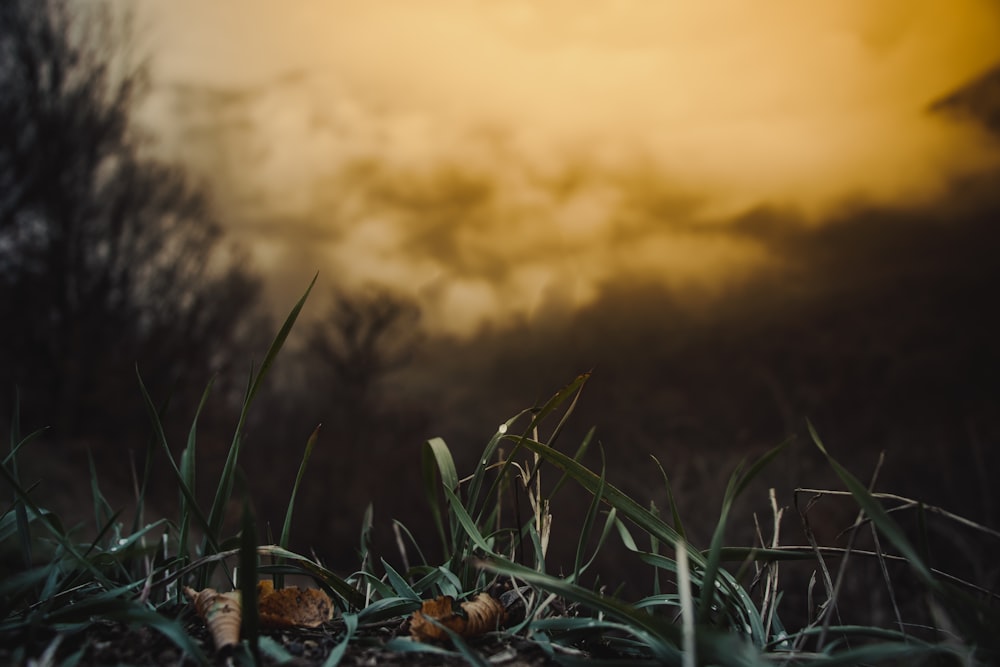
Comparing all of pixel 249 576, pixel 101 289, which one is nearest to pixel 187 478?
pixel 249 576

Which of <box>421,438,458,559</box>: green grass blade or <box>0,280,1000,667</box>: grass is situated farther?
<box>421,438,458,559</box>: green grass blade

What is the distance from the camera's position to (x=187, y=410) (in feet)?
36.4

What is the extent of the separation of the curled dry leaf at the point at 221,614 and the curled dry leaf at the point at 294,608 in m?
0.03

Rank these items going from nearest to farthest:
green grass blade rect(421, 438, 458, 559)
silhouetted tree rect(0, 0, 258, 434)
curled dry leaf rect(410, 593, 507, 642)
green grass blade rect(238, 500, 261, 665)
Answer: green grass blade rect(238, 500, 261, 665), curled dry leaf rect(410, 593, 507, 642), green grass blade rect(421, 438, 458, 559), silhouetted tree rect(0, 0, 258, 434)

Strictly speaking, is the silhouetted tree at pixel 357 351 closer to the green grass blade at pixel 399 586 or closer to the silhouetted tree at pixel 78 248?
the silhouetted tree at pixel 78 248

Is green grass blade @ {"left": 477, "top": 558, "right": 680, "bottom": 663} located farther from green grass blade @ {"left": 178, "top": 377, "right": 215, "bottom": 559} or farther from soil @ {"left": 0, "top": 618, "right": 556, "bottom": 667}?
green grass blade @ {"left": 178, "top": 377, "right": 215, "bottom": 559}

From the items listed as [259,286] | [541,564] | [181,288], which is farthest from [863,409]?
[181,288]

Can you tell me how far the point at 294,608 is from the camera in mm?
569

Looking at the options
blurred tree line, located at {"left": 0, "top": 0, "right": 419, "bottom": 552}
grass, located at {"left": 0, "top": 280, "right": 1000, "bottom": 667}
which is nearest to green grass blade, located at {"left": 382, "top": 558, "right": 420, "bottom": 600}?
grass, located at {"left": 0, "top": 280, "right": 1000, "bottom": 667}

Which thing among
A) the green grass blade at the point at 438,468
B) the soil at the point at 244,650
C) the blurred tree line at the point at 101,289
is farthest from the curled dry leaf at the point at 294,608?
the blurred tree line at the point at 101,289

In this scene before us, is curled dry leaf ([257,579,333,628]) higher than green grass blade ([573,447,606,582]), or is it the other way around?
green grass blade ([573,447,606,582])

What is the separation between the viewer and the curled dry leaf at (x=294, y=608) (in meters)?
0.55

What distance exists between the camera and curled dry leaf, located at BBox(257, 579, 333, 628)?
0.55m

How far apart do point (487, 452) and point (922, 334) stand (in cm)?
1060
